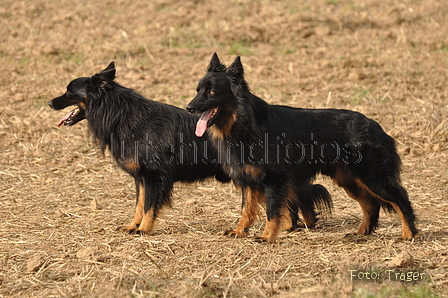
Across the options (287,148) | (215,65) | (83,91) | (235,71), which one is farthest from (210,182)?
(235,71)

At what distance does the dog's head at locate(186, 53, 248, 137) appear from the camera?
223 inches

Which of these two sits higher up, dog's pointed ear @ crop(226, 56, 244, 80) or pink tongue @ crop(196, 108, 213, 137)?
dog's pointed ear @ crop(226, 56, 244, 80)

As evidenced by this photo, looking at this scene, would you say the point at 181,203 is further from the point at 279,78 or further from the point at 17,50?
the point at 17,50

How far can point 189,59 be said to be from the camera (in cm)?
1309

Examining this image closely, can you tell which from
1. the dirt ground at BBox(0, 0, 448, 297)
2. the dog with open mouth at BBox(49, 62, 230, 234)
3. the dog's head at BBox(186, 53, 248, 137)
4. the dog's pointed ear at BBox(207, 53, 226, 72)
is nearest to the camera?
the dirt ground at BBox(0, 0, 448, 297)

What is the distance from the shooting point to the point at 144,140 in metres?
6.43

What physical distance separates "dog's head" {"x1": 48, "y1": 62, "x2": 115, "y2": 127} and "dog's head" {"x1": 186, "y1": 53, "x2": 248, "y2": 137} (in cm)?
134

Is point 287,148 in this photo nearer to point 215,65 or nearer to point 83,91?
point 215,65

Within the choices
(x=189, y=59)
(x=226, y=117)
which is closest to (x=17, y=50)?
(x=189, y=59)

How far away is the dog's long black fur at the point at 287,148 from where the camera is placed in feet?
18.9

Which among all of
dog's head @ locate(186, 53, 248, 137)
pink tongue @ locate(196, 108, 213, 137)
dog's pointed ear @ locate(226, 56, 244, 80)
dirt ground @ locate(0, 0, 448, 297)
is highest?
dog's pointed ear @ locate(226, 56, 244, 80)

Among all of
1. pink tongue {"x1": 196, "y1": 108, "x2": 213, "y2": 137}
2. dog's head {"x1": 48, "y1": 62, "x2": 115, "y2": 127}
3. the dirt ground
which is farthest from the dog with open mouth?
pink tongue {"x1": 196, "y1": 108, "x2": 213, "y2": 137}

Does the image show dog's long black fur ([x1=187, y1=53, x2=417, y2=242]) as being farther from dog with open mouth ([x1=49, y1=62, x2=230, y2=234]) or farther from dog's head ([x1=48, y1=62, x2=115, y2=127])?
dog's head ([x1=48, y1=62, x2=115, y2=127])

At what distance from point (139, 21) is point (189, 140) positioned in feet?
29.3
